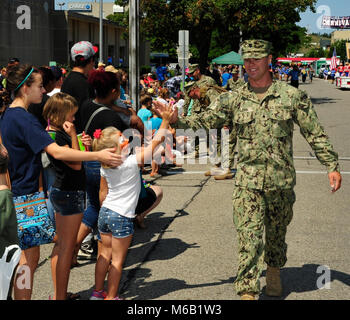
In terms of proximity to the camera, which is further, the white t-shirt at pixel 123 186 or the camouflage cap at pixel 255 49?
the camouflage cap at pixel 255 49

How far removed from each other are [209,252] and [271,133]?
211cm

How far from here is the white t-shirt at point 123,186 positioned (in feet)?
14.8

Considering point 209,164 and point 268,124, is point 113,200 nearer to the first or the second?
point 268,124

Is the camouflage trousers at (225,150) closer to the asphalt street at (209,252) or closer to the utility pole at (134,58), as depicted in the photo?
the asphalt street at (209,252)


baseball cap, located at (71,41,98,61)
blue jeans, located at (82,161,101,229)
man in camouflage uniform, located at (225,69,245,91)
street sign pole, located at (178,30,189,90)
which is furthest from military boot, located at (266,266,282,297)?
street sign pole, located at (178,30,189,90)

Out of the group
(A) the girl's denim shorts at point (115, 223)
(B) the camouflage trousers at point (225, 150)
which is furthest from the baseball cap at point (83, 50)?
(B) the camouflage trousers at point (225, 150)

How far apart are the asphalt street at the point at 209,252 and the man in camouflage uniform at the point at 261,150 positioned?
0.65 m

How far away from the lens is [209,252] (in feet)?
20.8

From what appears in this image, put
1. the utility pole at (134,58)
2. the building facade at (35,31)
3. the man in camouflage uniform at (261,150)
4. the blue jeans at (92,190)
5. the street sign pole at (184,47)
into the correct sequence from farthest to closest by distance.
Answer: the building facade at (35,31) → the street sign pole at (184,47) → the utility pole at (134,58) → the blue jeans at (92,190) → the man in camouflage uniform at (261,150)

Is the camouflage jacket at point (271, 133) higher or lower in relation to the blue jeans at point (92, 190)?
higher

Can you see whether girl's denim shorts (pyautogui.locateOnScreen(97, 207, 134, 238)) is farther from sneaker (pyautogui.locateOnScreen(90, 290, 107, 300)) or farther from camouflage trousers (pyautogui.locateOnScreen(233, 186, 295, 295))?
camouflage trousers (pyautogui.locateOnScreen(233, 186, 295, 295))

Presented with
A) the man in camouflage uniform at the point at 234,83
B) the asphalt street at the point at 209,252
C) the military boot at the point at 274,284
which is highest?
the man in camouflage uniform at the point at 234,83

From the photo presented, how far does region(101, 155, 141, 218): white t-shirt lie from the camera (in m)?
4.52

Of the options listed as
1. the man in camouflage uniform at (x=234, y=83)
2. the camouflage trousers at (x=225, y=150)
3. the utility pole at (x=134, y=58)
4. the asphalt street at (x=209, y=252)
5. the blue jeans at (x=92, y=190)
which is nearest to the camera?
the asphalt street at (x=209, y=252)
